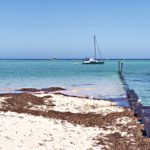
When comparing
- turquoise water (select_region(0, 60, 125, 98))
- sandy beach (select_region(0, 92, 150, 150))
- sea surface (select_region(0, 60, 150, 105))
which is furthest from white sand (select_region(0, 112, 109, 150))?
turquoise water (select_region(0, 60, 125, 98))

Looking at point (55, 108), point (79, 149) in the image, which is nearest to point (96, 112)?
point (55, 108)

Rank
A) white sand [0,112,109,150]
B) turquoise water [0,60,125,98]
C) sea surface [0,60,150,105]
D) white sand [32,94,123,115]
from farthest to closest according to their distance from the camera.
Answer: turquoise water [0,60,125,98] → sea surface [0,60,150,105] → white sand [32,94,123,115] → white sand [0,112,109,150]

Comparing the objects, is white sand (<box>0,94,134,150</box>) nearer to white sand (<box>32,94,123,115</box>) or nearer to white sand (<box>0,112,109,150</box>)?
white sand (<box>0,112,109,150</box>)

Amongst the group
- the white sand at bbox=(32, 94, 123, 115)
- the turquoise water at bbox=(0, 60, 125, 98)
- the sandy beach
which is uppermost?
the sandy beach

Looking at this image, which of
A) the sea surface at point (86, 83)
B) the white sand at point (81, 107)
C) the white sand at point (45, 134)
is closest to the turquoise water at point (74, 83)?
the sea surface at point (86, 83)

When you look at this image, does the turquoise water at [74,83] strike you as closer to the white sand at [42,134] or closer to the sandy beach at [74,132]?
the sandy beach at [74,132]

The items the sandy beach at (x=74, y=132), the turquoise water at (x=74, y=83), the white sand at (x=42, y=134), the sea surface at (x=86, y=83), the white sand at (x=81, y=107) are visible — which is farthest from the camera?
the turquoise water at (x=74, y=83)

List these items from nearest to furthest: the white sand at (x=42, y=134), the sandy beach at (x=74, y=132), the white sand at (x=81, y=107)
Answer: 1. the white sand at (x=42, y=134)
2. the sandy beach at (x=74, y=132)
3. the white sand at (x=81, y=107)

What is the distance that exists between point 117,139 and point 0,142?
5084mm

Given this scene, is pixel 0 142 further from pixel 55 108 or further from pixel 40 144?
pixel 55 108

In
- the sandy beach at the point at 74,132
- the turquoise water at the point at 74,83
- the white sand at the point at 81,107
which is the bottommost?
the turquoise water at the point at 74,83

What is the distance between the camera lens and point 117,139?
16828 millimetres

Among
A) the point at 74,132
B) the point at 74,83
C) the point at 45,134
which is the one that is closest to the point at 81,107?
the point at 74,132

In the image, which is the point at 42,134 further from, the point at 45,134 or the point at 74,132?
the point at 74,132
